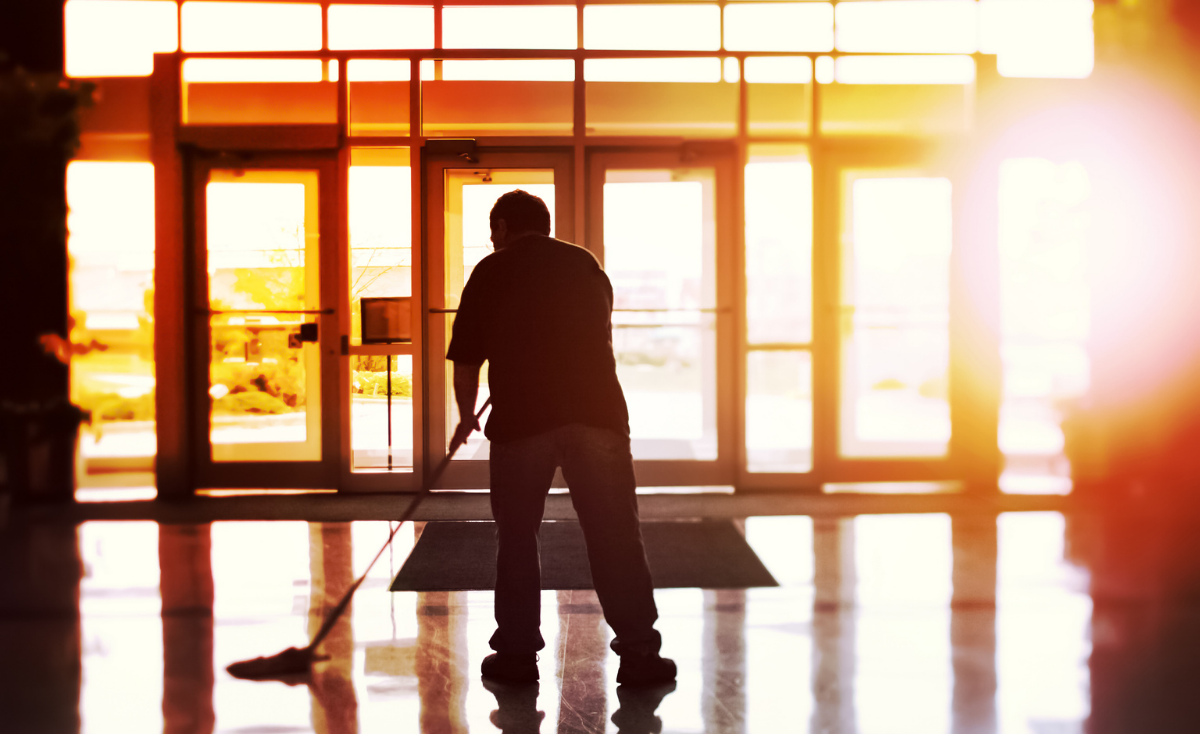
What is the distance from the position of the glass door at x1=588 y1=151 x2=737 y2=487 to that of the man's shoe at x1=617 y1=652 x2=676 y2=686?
132 inches

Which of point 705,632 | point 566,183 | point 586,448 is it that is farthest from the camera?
point 566,183

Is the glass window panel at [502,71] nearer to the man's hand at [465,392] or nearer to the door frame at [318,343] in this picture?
the door frame at [318,343]

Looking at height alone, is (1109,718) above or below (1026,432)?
below

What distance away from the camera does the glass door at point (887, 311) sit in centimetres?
632

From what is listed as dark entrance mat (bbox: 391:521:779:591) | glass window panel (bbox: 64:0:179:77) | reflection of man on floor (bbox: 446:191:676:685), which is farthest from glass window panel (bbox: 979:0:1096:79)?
glass window panel (bbox: 64:0:179:77)

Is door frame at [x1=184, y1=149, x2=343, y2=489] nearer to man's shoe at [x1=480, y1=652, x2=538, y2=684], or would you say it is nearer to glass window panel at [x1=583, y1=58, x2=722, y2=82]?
glass window panel at [x1=583, y1=58, x2=722, y2=82]

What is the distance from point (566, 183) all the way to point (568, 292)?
350cm

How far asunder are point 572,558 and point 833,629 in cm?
149

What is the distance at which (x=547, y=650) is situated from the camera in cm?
318

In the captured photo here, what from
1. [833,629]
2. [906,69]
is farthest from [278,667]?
[906,69]

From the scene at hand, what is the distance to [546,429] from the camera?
2.80 m

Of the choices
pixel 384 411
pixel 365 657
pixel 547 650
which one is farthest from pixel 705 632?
pixel 384 411

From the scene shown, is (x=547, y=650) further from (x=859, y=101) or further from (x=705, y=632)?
(x=859, y=101)

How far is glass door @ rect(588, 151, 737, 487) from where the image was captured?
620 centimetres
